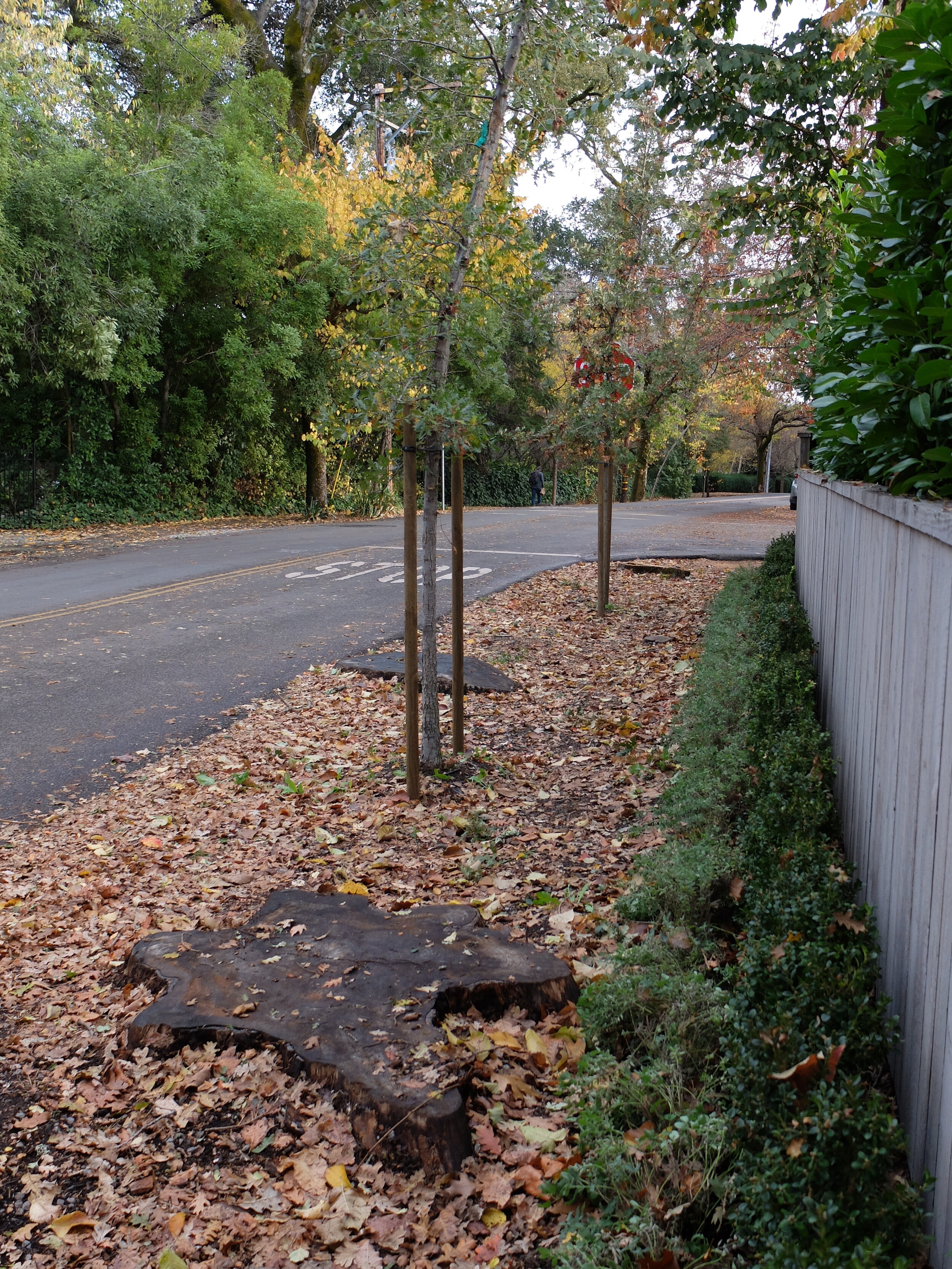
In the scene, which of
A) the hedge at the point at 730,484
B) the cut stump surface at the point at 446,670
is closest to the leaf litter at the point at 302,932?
the cut stump surface at the point at 446,670

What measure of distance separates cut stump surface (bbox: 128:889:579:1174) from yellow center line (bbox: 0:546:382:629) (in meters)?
7.70

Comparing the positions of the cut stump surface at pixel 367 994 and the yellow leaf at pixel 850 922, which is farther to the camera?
the cut stump surface at pixel 367 994

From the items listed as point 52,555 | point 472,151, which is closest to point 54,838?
point 472,151

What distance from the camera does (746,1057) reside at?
233 centimetres

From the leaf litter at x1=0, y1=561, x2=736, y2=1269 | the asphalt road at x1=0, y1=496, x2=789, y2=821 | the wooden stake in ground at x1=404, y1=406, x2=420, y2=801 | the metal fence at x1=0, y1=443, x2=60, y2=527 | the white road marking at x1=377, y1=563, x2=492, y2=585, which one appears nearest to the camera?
the leaf litter at x1=0, y1=561, x2=736, y2=1269

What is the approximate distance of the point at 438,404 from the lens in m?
5.45

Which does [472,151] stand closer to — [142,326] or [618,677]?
[618,677]

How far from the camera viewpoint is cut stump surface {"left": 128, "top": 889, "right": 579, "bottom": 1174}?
10.4 feet

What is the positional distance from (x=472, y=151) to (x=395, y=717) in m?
4.17

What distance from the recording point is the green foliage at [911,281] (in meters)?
2.62

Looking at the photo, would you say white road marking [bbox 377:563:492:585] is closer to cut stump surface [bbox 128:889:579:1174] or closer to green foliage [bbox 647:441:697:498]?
cut stump surface [bbox 128:889:579:1174]

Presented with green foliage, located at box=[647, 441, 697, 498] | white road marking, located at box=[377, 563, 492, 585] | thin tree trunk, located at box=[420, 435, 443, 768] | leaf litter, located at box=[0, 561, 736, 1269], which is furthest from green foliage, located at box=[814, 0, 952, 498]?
green foliage, located at box=[647, 441, 697, 498]

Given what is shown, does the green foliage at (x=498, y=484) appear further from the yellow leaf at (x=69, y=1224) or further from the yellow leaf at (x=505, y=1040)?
the yellow leaf at (x=69, y=1224)

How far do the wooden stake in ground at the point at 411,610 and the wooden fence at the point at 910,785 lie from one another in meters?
2.44
